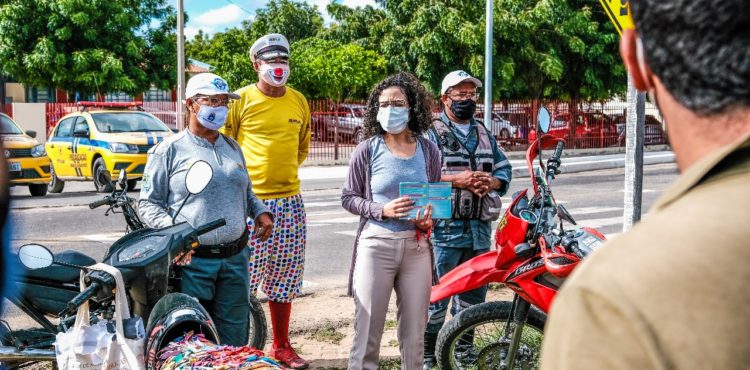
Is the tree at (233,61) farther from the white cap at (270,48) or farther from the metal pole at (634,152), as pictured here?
the metal pole at (634,152)

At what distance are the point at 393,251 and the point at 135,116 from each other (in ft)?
48.4

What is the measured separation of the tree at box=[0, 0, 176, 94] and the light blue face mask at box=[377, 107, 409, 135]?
1129 inches

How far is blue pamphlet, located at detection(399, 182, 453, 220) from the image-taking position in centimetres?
455

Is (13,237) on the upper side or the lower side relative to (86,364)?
upper

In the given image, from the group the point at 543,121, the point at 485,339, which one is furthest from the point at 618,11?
the point at 485,339

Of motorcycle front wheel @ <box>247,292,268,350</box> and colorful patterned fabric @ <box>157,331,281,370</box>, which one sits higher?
colorful patterned fabric @ <box>157,331,281,370</box>

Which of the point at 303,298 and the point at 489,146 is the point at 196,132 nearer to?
the point at 489,146

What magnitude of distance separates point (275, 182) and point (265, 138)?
284mm

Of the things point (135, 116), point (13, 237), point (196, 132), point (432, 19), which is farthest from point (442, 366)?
point (432, 19)

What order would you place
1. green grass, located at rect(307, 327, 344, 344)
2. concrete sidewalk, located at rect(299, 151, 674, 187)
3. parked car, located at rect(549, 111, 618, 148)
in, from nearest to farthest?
green grass, located at rect(307, 327, 344, 344) → concrete sidewalk, located at rect(299, 151, 674, 187) → parked car, located at rect(549, 111, 618, 148)

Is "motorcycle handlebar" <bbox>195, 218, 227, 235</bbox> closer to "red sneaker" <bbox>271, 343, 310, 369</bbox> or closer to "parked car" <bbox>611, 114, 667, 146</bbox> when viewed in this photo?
"red sneaker" <bbox>271, 343, 310, 369</bbox>

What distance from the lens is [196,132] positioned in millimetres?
4816

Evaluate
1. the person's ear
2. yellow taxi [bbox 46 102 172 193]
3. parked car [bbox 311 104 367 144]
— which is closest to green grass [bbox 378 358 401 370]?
the person's ear

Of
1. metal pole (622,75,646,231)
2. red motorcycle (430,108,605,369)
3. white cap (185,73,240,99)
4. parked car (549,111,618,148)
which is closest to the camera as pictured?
red motorcycle (430,108,605,369)
